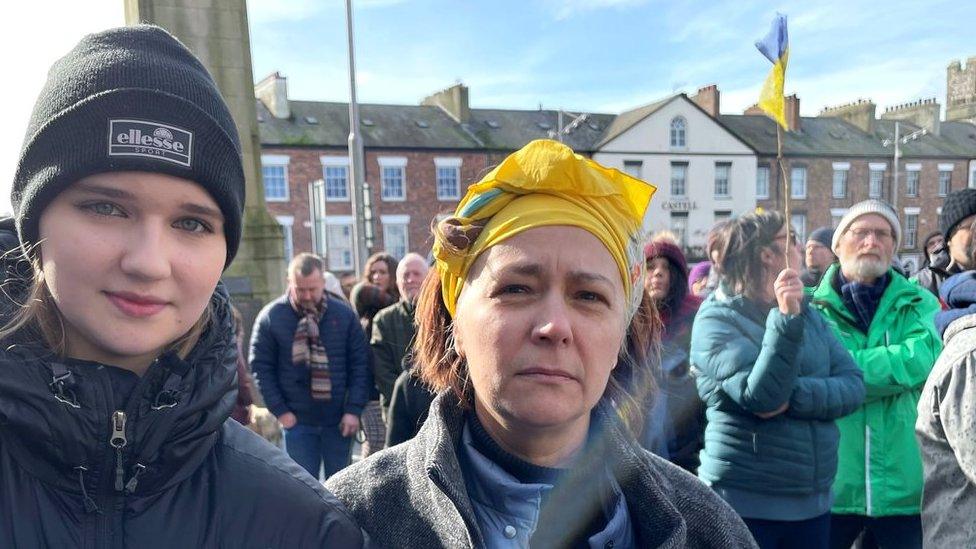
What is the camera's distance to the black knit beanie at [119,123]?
1215mm

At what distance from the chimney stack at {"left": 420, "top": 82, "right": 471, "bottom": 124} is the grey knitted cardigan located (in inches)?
1177

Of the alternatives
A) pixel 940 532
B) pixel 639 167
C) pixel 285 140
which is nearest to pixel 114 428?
pixel 940 532

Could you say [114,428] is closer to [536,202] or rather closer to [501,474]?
[501,474]

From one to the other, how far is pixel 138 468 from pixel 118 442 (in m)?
0.06

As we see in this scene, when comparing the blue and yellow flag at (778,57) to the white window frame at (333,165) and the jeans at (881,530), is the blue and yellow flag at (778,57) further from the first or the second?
the white window frame at (333,165)

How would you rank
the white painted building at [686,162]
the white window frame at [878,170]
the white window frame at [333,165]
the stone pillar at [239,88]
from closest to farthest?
the stone pillar at [239,88], the white window frame at [333,165], the white painted building at [686,162], the white window frame at [878,170]

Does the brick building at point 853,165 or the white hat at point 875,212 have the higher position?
the brick building at point 853,165

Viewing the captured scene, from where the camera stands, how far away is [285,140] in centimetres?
2580

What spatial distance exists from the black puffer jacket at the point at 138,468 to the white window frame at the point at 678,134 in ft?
105

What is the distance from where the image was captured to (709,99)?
1288 inches

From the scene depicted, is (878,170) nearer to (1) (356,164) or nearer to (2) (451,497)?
(1) (356,164)

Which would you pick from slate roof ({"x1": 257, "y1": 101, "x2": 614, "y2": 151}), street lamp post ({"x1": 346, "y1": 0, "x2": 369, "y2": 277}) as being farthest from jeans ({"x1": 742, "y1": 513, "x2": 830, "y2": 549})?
slate roof ({"x1": 257, "y1": 101, "x2": 614, "y2": 151})

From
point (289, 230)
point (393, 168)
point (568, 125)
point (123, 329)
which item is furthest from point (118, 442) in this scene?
point (568, 125)

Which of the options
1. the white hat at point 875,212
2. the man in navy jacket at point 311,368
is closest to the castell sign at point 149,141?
the white hat at point 875,212
